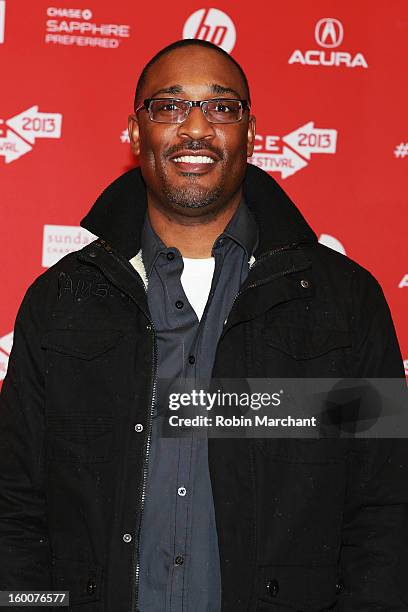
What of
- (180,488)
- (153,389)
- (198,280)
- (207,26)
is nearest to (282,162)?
(207,26)

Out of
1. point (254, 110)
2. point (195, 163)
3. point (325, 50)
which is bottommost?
point (195, 163)

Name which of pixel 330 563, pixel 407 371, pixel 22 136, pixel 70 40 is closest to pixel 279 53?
pixel 70 40

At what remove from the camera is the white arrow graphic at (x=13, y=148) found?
9.05 feet

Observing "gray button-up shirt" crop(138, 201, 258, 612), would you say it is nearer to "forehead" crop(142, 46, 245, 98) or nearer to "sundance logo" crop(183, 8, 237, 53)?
"forehead" crop(142, 46, 245, 98)

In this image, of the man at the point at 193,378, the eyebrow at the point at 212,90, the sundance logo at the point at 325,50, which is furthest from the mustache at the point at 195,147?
the sundance logo at the point at 325,50

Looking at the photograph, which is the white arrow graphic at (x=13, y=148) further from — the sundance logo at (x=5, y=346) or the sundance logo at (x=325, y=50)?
the sundance logo at (x=325, y=50)

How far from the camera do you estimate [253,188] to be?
2131 millimetres

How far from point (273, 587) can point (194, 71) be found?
3.69 ft

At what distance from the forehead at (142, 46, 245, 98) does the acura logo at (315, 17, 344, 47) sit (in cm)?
84

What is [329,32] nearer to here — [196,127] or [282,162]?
[282,162]

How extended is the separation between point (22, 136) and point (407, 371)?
1.41m

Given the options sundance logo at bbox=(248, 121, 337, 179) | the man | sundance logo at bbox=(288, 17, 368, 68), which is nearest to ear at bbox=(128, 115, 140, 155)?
the man

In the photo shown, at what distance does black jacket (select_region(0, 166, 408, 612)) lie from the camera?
175 centimetres

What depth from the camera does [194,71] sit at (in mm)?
2014
